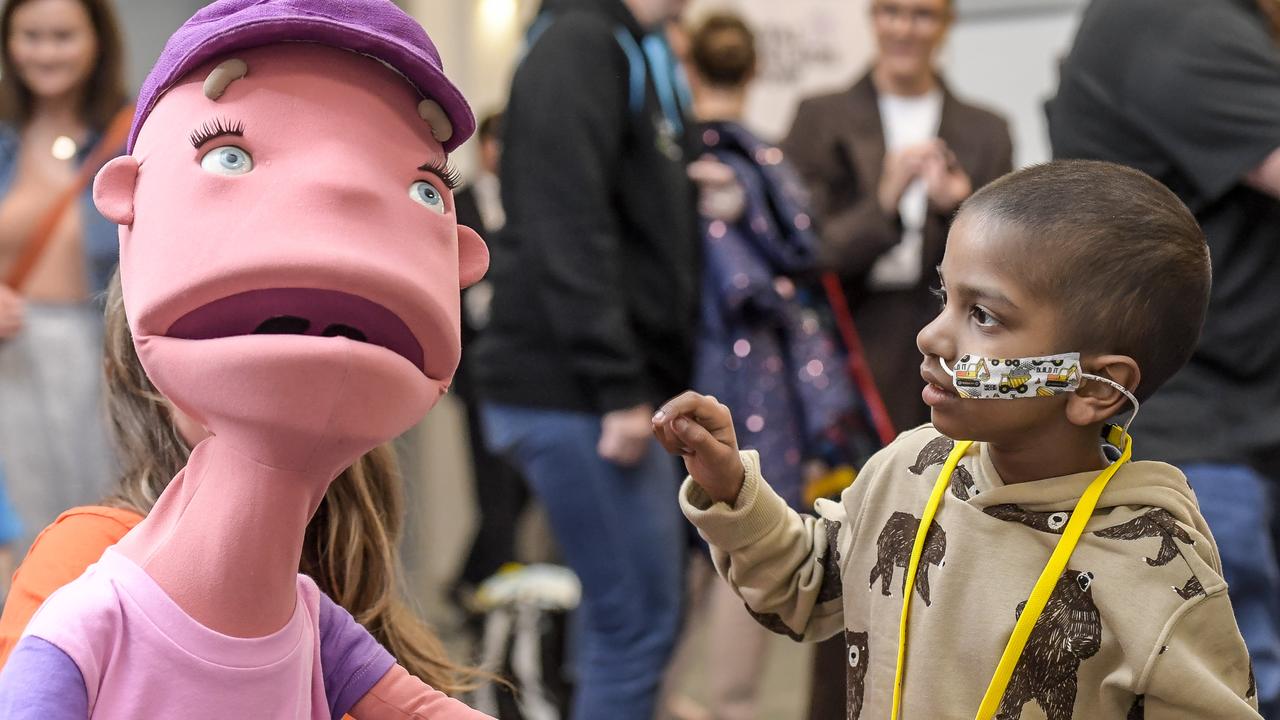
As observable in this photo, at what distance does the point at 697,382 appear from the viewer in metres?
2.79

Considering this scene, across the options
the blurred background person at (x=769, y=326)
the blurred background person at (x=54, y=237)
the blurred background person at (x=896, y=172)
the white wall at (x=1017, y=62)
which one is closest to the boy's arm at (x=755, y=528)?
the blurred background person at (x=769, y=326)

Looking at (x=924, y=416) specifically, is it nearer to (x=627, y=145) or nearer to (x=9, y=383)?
(x=627, y=145)

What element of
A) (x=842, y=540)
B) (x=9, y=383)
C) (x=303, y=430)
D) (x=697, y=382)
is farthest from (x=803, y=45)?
(x=303, y=430)

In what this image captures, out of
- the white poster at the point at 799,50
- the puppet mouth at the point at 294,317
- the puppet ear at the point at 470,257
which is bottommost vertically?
the white poster at the point at 799,50

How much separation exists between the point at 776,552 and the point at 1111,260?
1.34 feet

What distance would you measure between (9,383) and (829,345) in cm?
154

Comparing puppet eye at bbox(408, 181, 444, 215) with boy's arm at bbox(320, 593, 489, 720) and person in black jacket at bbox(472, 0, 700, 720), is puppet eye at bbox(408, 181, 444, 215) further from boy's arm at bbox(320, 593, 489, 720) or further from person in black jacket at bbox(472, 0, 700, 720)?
person in black jacket at bbox(472, 0, 700, 720)

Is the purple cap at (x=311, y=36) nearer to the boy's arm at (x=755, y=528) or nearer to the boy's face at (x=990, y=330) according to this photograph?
the boy's arm at (x=755, y=528)

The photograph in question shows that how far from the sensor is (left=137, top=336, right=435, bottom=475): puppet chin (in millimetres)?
1084

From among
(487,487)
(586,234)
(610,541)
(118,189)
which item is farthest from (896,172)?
(487,487)

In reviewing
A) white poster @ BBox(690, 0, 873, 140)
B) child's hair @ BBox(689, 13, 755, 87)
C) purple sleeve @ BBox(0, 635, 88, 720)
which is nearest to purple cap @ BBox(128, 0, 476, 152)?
purple sleeve @ BBox(0, 635, 88, 720)

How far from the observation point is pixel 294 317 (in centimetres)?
112

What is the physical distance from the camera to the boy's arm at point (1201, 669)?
1.27 meters

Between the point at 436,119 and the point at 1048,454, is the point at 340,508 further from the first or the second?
the point at 1048,454
